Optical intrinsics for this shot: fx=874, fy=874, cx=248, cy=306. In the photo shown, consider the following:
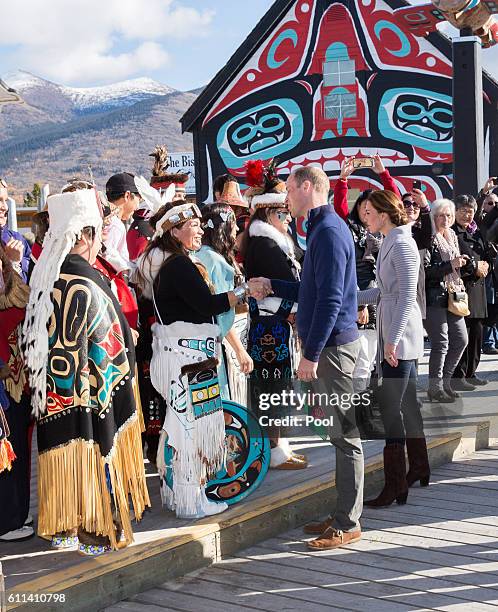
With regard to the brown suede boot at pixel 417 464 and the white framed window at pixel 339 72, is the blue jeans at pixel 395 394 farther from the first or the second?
the white framed window at pixel 339 72

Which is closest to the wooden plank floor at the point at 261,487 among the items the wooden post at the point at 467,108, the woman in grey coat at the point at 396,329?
the woman in grey coat at the point at 396,329

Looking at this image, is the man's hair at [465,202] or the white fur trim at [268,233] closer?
the white fur trim at [268,233]

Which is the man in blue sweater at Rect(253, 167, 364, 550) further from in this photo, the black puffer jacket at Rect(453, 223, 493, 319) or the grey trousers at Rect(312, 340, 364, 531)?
the black puffer jacket at Rect(453, 223, 493, 319)

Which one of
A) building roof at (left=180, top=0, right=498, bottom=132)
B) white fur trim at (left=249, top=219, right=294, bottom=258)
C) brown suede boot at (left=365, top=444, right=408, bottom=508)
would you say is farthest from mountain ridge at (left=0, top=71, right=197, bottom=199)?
brown suede boot at (left=365, top=444, right=408, bottom=508)

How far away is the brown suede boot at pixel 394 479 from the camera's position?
16.6 feet

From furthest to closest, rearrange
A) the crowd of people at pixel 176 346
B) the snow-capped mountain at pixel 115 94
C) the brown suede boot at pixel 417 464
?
the snow-capped mountain at pixel 115 94 → the brown suede boot at pixel 417 464 → the crowd of people at pixel 176 346

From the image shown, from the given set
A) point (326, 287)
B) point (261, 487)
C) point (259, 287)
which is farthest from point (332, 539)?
point (259, 287)

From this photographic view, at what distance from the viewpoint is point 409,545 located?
14.5 feet

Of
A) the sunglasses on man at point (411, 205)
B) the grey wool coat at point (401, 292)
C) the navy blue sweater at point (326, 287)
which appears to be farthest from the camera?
the sunglasses on man at point (411, 205)

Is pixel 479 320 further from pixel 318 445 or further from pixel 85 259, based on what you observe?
pixel 85 259

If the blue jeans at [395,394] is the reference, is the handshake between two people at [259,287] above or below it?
above

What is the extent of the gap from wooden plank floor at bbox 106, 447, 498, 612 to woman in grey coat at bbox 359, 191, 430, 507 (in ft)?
0.84

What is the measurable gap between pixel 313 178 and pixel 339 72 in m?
14.9

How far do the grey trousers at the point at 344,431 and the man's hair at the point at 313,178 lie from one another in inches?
31.9
